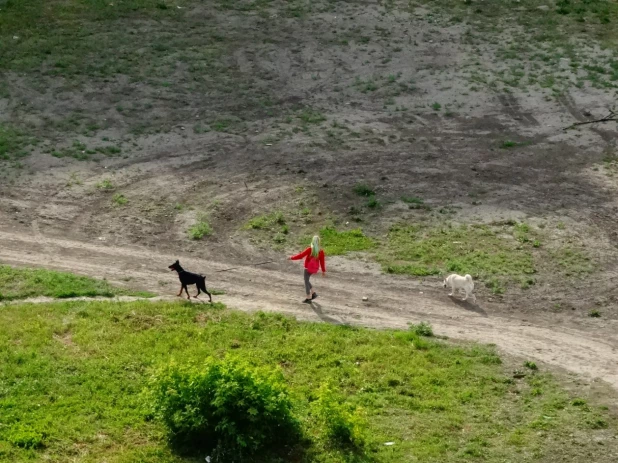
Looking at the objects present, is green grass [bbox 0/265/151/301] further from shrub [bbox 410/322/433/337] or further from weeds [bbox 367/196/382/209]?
weeds [bbox 367/196/382/209]

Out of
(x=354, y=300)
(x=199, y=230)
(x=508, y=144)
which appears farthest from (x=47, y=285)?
(x=508, y=144)

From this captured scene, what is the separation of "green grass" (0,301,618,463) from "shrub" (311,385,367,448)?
0.58ft

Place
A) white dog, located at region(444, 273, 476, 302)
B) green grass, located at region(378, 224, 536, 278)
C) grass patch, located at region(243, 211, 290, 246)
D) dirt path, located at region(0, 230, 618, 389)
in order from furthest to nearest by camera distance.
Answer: grass patch, located at region(243, 211, 290, 246), green grass, located at region(378, 224, 536, 278), white dog, located at region(444, 273, 476, 302), dirt path, located at region(0, 230, 618, 389)

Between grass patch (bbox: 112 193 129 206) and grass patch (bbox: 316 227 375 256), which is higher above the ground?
grass patch (bbox: 316 227 375 256)

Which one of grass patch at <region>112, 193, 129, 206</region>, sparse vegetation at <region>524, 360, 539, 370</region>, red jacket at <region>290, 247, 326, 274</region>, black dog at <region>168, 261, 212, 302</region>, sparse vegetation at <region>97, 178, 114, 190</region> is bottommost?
grass patch at <region>112, 193, 129, 206</region>

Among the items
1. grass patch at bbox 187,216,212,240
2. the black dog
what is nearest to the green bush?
the black dog

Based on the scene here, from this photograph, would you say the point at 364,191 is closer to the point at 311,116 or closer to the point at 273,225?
the point at 273,225

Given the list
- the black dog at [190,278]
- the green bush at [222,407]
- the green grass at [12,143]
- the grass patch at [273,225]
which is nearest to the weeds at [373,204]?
the grass patch at [273,225]

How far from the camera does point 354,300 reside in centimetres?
2095

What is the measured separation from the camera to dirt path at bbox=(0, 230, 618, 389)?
63.1 ft

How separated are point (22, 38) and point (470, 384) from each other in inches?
915

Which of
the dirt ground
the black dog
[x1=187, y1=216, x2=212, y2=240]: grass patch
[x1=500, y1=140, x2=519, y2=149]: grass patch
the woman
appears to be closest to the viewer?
the black dog

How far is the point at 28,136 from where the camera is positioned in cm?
2816

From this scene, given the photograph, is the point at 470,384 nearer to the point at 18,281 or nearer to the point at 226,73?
the point at 18,281
